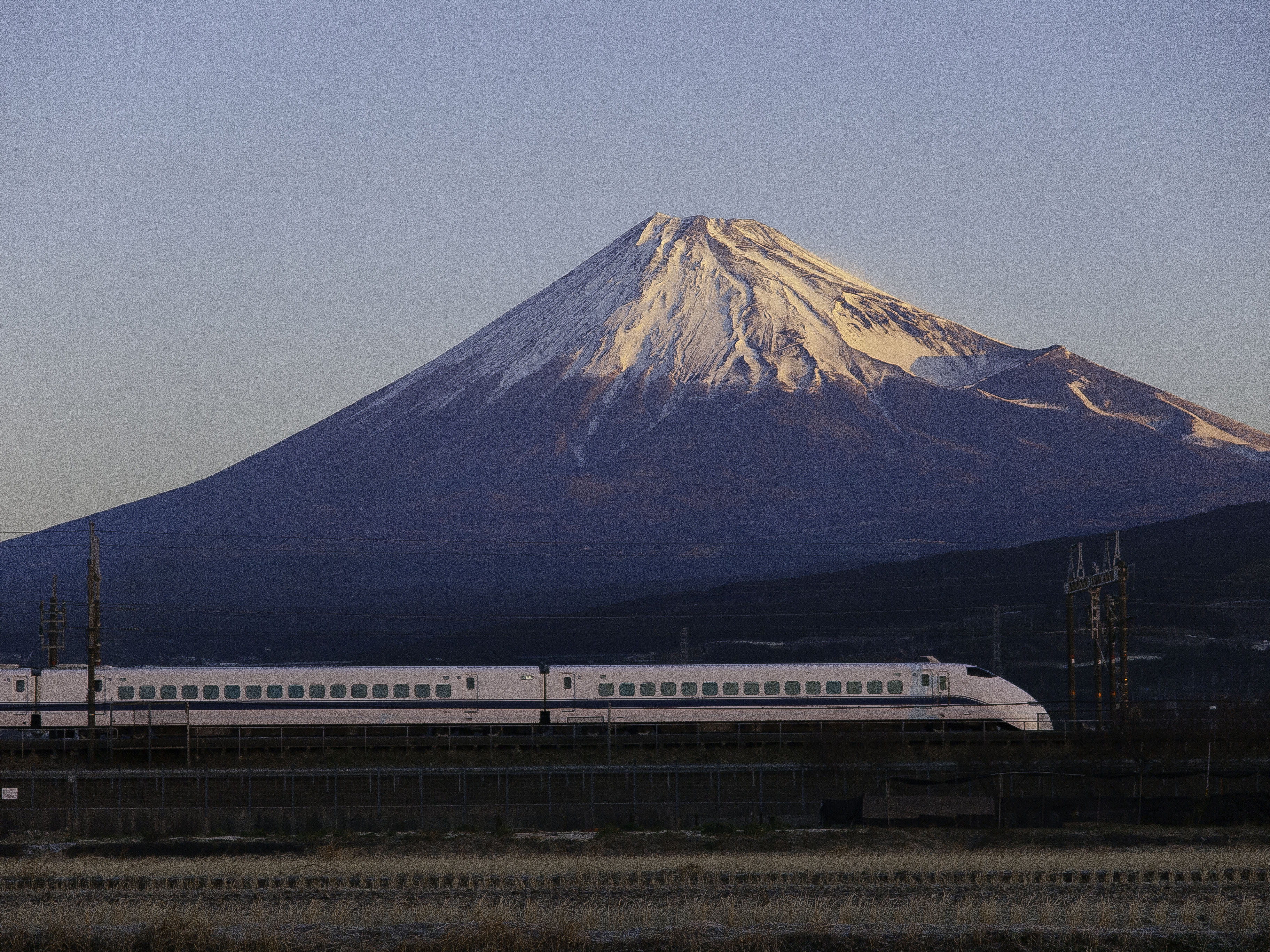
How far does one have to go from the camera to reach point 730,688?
57219mm

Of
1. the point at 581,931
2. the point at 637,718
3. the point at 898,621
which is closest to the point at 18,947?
the point at 581,931

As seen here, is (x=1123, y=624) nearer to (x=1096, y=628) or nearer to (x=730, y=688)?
(x=1096, y=628)

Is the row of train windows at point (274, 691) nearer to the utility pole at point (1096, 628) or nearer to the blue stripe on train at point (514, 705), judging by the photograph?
the blue stripe on train at point (514, 705)

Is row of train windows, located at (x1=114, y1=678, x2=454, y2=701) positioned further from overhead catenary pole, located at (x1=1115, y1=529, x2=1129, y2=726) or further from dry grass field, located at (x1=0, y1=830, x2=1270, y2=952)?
overhead catenary pole, located at (x1=1115, y1=529, x2=1129, y2=726)

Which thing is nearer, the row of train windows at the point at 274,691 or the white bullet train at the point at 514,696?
the white bullet train at the point at 514,696

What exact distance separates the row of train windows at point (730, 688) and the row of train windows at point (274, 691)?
5630mm

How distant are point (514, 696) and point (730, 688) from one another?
25.6 ft

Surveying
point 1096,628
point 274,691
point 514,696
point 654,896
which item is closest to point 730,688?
point 514,696

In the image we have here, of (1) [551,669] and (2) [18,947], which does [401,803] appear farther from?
(2) [18,947]

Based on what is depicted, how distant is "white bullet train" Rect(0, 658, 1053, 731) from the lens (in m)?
56.7

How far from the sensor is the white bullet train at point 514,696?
186 ft

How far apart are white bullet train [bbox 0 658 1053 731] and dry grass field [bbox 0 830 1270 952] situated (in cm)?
1684

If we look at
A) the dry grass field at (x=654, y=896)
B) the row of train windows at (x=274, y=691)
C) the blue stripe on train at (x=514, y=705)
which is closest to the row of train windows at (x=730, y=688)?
the blue stripe on train at (x=514, y=705)

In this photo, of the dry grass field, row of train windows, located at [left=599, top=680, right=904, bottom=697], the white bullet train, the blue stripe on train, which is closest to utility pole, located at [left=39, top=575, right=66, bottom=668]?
the white bullet train
